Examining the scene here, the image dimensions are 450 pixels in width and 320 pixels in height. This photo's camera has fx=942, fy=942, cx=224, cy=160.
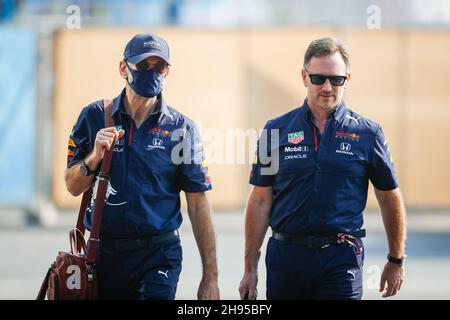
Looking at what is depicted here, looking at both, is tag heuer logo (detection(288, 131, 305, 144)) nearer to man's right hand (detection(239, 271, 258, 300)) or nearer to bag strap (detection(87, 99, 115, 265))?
man's right hand (detection(239, 271, 258, 300))

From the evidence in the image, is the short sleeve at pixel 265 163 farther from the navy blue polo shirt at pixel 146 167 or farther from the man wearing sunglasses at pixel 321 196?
the navy blue polo shirt at pixel 146 167

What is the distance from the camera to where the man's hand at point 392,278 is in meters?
5.10

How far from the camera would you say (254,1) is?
17016mm

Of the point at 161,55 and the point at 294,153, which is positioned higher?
the point at 161,55

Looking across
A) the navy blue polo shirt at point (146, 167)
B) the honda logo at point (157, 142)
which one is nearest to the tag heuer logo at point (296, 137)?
the navy blue polo shirt at point (146, 167)

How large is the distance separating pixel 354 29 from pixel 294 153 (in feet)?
37.6

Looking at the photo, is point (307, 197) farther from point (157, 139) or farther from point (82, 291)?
point (82, 291)

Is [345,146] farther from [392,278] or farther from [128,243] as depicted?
[128,243]

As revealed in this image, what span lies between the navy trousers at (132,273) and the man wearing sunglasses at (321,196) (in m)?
0.50

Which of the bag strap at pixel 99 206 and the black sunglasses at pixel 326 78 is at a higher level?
the black sunglasses at pixel 326 78

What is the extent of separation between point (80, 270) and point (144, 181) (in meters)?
0.58

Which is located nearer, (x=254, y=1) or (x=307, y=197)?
(x=307, y=197)

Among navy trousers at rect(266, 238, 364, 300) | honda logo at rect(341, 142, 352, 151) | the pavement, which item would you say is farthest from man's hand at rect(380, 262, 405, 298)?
the pavement

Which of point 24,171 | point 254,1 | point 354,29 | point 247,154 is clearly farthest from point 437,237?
point 24,171
